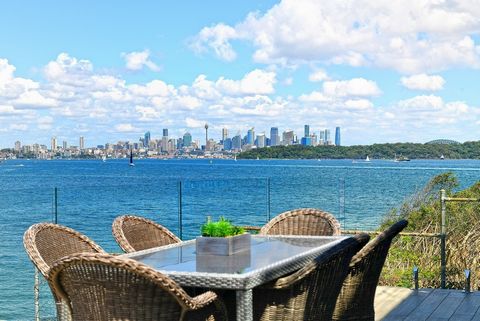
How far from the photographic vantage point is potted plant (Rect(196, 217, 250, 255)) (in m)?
3.80

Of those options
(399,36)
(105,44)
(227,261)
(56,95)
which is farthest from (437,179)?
(56,95)

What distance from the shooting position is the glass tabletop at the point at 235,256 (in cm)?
363

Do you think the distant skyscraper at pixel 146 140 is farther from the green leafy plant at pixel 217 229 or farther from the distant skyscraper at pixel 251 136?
the green leafy plant at pixel 217 229

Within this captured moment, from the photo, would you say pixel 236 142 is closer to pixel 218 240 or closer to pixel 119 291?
pixel 218 240

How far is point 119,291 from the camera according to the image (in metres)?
3.02

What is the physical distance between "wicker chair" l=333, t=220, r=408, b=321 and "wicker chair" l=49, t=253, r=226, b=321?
3.92 ft

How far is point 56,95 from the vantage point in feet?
206

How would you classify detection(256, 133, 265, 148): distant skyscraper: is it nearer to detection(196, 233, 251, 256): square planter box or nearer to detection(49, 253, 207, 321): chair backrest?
detection(196, 233, 251, 256): square planter box

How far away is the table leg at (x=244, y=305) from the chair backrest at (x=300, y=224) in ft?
7.12

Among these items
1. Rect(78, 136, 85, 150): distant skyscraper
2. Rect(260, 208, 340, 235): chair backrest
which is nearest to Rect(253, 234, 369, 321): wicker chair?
Rect(260, 208, 340, 235): chair backrest

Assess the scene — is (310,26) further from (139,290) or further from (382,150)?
(382,150)

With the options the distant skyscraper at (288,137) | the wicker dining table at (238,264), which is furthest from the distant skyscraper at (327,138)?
the wicker dining table at (238,264)

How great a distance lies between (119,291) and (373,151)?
224 feet

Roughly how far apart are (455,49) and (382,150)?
3996 centimetres
